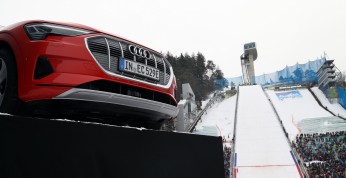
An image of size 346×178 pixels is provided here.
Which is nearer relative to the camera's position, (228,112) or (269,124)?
(269,124)

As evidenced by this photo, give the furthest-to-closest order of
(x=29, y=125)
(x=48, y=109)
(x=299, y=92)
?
1. (x=299, y=92)
2. (x=48, y=109)
3. (x=29, y=125)

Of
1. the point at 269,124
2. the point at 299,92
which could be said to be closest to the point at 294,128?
the point at 269,124

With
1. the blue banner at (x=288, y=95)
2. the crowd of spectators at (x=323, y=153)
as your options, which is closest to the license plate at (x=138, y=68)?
the crowd of spectators at (x=323, y=153)

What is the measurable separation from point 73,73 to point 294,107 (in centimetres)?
3468

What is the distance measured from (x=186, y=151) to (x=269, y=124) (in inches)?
991

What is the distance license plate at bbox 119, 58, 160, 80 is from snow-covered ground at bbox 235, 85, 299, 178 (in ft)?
51.0

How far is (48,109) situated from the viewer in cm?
290

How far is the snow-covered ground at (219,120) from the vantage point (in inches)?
1068

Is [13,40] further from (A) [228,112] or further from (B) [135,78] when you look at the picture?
(A) [228,112]

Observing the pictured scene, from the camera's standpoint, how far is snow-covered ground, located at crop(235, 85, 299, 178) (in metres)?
18.3

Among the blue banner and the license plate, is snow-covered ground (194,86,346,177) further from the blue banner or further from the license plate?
the license plate

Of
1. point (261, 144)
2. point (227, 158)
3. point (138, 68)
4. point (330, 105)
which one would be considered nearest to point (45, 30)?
point (138, 68)

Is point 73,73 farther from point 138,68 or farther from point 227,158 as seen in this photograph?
point 227,158

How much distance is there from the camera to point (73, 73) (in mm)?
2914
